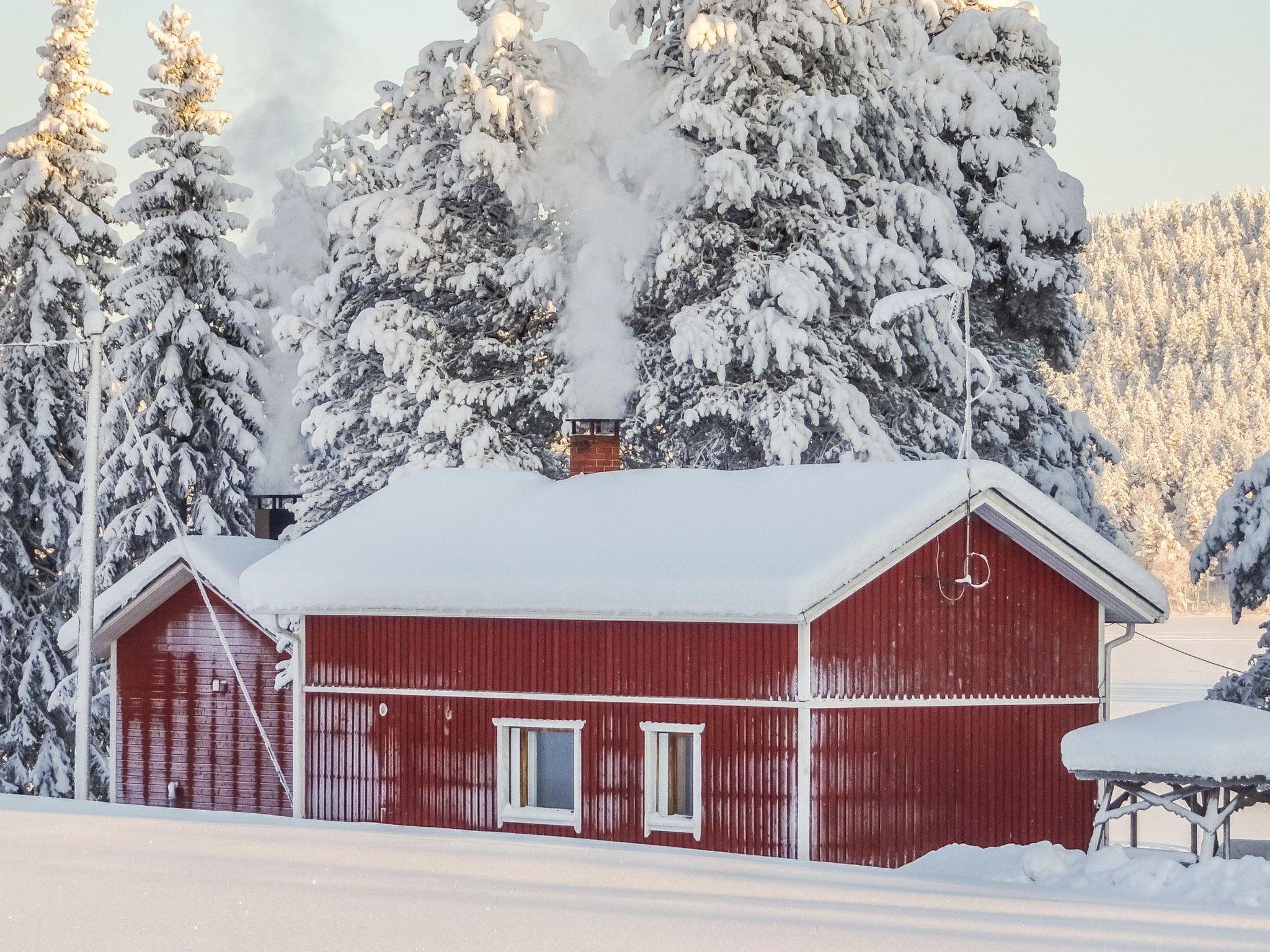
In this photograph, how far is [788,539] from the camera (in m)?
20.2

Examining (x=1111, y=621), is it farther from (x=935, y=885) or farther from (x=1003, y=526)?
(x=935, y=885)

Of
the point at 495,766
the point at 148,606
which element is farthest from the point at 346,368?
the point at 495,766

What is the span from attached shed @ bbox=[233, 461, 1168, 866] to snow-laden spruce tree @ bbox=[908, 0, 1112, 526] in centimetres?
1205

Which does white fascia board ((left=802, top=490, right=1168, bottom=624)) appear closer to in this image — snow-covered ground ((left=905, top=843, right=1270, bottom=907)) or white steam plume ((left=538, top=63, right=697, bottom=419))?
snow-covered ground ((left=905, top=843, right=1270, bottom=907))

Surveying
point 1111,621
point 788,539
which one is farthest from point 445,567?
point 1111,621

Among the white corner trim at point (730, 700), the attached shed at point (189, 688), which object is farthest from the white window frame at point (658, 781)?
the attached shed at point (189, 688)

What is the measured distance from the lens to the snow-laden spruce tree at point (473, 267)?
30984 millimetres

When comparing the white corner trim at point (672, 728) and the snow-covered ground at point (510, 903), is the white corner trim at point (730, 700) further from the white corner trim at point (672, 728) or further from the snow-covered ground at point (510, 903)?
the snow-covered ground at point (510, 903)

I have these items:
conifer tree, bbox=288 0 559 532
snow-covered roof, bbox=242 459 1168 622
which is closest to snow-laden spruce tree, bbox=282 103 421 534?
conifer tree, bbox=288 0 559 532

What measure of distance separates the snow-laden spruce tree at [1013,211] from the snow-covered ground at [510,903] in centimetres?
1789

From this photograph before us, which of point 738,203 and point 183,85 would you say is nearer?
point 738,203

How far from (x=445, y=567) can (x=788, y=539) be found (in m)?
4.00

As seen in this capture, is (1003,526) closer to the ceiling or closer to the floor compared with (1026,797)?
closer to the ceiling

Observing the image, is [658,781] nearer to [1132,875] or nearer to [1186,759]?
[1132,875]
